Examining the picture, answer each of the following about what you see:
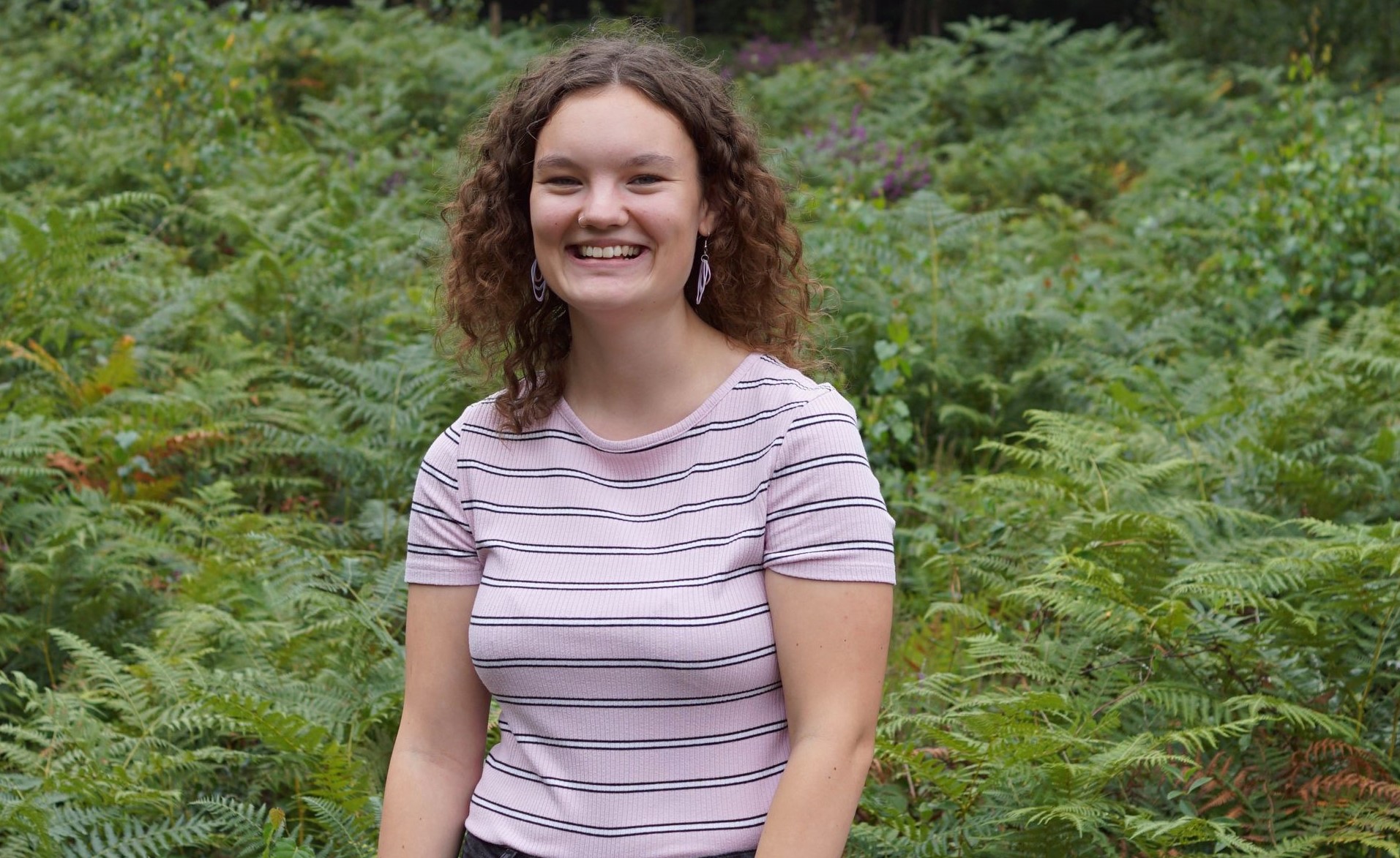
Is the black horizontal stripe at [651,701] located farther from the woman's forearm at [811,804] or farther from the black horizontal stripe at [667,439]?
the black horizontal stripe at [667,439]

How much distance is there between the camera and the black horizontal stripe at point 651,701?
1891 millimetres

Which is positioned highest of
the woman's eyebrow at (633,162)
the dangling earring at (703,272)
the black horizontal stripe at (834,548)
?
the woman's eyebrow at (633,162)

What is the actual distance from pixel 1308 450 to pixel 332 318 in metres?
3.91

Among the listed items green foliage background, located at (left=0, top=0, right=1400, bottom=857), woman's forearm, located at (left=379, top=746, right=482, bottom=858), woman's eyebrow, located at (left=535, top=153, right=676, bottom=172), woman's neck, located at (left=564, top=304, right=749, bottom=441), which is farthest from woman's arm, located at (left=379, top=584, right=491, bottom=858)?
woman's eyebrow, located at (left=535, top=153, right=676, bottom=172)

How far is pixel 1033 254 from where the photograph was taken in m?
7.47

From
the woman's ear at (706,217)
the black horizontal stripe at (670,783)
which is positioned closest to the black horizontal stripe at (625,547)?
the black horizontal stripe at (670,783)

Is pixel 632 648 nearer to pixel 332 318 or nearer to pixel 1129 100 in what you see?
pixel 332 318

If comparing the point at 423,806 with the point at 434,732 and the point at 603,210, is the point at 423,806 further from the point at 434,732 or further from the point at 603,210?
the point at 603,210

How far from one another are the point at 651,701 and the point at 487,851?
370 millimetres

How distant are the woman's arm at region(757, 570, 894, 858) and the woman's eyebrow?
0.64 m

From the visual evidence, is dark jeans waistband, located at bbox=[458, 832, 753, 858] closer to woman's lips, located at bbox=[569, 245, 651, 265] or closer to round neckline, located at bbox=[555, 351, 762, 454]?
round neckline, located at bbox=[555, 351, 762, 454]

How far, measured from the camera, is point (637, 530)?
199 cm

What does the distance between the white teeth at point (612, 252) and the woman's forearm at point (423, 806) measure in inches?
32.5

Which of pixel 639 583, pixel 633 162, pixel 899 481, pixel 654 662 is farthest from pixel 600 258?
pixel 899 481
